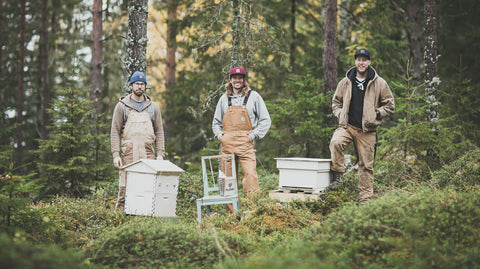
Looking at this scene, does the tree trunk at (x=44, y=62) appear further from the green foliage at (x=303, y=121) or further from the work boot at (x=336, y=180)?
the work boot at (x=336, y=180)

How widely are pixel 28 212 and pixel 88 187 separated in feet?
14.7

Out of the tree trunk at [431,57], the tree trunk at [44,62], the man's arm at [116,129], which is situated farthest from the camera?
the tree trunk at [44,62]

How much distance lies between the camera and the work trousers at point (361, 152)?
6.87 meters

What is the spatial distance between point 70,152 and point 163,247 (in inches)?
217

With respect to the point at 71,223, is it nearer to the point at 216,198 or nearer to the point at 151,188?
the point at 151,188

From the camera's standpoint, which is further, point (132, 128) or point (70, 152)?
point (70, 152)

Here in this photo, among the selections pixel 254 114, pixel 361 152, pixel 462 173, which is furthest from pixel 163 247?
pixel 462 173

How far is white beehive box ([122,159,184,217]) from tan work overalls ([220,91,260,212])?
119cm

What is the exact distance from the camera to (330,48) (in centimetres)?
1059

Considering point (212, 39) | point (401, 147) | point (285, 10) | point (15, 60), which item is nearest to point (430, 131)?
point (401, 147)

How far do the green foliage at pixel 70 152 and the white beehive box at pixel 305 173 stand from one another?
457cm

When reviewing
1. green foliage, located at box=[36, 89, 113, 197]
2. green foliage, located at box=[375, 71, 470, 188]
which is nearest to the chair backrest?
green foliage, located at box=[375, 71, 470, 188]

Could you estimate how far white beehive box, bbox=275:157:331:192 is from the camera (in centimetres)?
673

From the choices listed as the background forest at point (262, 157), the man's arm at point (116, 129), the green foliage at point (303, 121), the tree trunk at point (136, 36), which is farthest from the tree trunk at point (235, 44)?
the man's arm at point (116, 129)
